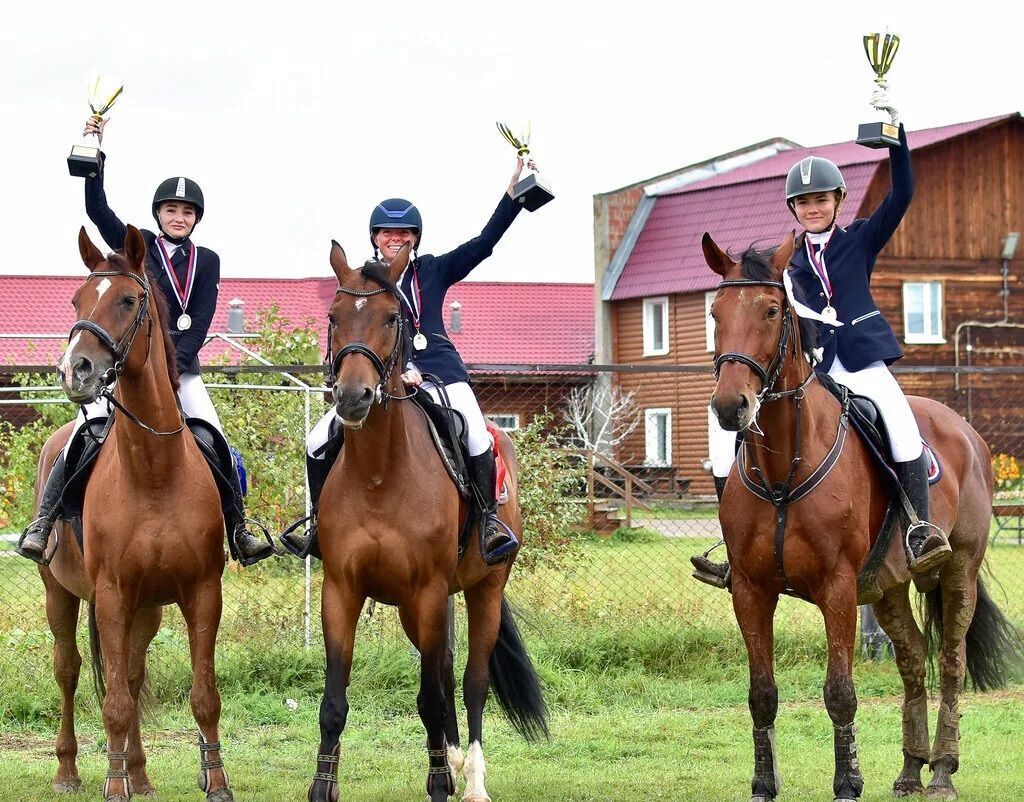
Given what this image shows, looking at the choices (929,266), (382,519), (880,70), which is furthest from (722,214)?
(382,519)

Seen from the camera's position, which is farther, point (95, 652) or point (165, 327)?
point (95, 652)

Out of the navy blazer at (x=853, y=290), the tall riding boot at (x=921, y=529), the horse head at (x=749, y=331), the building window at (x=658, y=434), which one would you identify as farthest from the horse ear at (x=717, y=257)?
the building window at (x=658, y=434)

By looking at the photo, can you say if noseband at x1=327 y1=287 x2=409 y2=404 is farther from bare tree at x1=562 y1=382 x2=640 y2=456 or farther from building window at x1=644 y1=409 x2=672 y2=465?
building window at x1=644 y1=409 x2=672 y2=465

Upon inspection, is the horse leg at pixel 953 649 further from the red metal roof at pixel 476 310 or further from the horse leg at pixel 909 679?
the red metal roof at pixel 476 310

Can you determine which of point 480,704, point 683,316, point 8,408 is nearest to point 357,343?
point 480,704

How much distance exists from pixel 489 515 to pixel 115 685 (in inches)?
82.1

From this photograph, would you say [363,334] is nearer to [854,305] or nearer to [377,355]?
[377,355]

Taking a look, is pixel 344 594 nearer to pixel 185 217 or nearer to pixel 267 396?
pixel 185 217

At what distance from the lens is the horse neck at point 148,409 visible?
6660mm

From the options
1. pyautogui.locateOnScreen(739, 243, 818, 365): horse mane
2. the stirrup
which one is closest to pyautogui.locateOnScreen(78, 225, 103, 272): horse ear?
pyautogui.locateOnScreen(739, 243, 818, 365): horse mane

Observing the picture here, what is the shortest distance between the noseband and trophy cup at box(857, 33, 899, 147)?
2.52 m

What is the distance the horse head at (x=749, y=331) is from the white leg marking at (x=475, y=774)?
2.46 m

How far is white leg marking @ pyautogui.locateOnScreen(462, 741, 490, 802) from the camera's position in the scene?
7160 millimetres

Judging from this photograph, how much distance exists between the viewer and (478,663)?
762 centimetres
